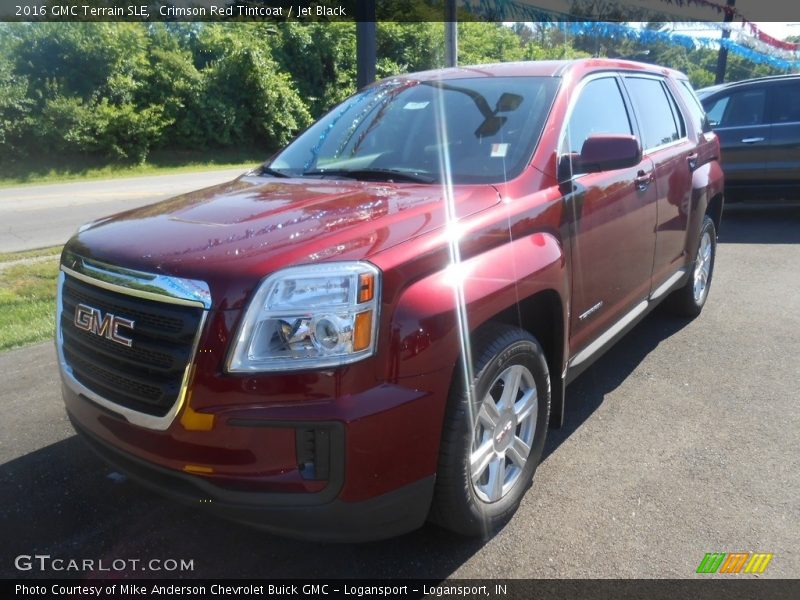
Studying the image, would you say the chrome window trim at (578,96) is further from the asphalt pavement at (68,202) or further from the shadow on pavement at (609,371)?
the asphalt pavement at (68,202)

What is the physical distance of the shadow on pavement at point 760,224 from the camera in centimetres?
857

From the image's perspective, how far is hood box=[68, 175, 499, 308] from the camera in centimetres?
225

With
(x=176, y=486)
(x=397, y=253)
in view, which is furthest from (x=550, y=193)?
(x=176, y=486)

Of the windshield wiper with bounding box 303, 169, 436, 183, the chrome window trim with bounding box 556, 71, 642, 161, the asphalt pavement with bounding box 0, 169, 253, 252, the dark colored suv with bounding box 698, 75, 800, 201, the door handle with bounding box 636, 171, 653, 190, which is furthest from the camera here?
the asphalt pavement with bounding box 0, 169, 253, 252

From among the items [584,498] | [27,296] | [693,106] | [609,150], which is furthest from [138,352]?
[27,296]

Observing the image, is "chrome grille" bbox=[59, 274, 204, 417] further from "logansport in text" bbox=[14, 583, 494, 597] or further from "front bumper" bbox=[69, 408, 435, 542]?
"logansport in text" bbox=[14, 583, 494, 597]

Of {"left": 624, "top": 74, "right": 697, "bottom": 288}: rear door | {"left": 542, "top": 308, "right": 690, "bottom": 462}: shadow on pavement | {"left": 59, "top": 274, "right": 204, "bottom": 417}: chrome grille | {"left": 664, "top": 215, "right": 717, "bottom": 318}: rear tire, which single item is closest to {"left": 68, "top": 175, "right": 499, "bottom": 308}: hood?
{"left": 59, "top": 274, "right": 204, "bottom": 417}: chrome grille

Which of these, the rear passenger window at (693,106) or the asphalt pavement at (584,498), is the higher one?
the rear passenger window at (693,106)

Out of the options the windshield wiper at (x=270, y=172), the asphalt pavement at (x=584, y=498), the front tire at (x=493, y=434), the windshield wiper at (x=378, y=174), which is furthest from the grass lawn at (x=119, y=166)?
the front tire at (x=493, y=434)

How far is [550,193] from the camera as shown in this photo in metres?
3.10

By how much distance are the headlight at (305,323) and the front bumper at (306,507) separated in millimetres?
434

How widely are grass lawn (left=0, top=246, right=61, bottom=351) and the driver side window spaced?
4.33 metres

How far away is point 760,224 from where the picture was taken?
9.49m

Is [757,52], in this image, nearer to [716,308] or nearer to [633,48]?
[633,48]
